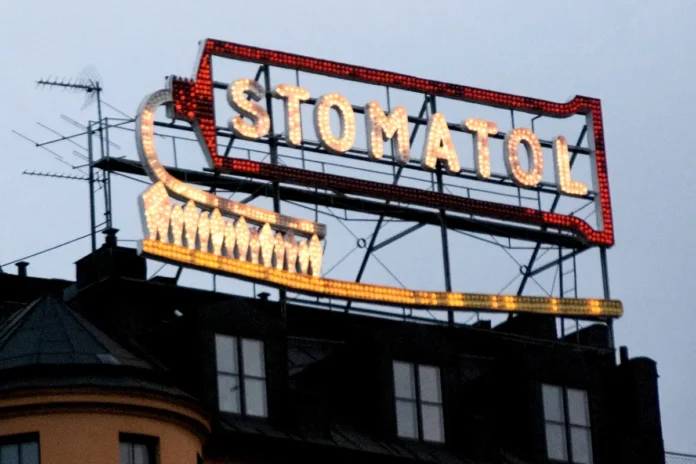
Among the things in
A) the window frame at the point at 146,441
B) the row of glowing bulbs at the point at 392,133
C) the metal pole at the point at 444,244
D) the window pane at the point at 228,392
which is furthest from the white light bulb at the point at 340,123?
the window frame at the point at 146,441

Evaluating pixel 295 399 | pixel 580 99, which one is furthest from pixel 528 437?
pixel 580 99

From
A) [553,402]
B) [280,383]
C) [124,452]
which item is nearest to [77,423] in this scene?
[124,452]

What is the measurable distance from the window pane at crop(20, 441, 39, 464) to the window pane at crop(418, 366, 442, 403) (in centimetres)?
1563

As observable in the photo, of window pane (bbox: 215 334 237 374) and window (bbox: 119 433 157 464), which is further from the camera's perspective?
window pane (bbox: 215 334 237 374)

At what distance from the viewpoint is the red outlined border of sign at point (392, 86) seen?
78.1m

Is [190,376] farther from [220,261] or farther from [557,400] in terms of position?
[557,400]

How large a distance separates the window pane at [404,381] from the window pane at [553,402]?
5.07 metres

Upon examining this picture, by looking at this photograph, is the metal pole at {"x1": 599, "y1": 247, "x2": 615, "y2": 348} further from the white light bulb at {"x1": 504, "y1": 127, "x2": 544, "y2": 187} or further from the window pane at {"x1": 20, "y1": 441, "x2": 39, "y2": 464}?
the window pane at {"x1": 20, "y1": 441, "x2": 39, "y2": 464}

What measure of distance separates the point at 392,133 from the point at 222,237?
9780mm

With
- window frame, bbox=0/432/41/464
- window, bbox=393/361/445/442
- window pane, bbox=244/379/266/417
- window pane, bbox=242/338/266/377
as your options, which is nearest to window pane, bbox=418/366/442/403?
window, bbox=393/361/445/442

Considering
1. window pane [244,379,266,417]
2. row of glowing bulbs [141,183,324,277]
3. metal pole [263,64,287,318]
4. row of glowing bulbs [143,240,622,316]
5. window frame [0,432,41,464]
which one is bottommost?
window frame [0,432,41,464]

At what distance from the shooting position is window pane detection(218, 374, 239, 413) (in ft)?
235

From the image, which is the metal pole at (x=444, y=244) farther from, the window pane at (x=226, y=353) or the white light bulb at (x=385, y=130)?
the window pane at (x=226, y=353)

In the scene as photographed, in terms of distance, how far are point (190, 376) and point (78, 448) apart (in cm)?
717
